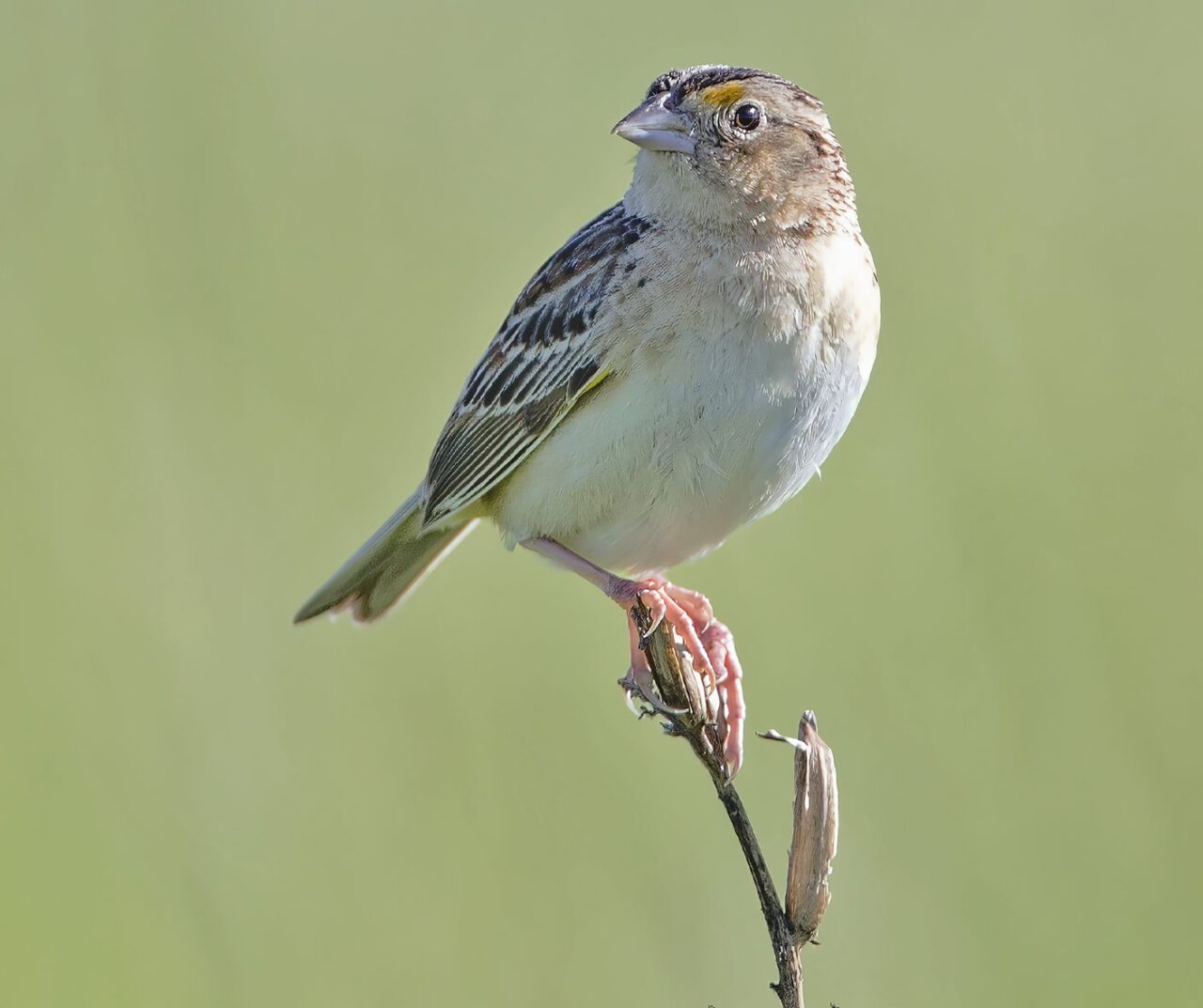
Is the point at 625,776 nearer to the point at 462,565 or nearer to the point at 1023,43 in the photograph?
the point at 462,565

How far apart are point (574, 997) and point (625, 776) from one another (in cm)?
72

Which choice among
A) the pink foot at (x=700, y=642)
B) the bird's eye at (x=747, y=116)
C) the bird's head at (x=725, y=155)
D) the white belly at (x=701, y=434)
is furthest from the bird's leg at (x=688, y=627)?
the bird's eye at (x=747, y=116)

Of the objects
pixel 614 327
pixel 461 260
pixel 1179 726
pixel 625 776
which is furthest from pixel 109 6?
pixel 1179 726

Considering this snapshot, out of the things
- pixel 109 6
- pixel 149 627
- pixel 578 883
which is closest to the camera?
pixel 578 883

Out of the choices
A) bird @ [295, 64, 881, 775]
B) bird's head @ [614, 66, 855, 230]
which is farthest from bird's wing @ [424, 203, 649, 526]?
bird's head @ [614, 66, 855, 230]

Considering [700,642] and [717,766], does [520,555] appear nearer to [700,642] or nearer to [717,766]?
[700,642]

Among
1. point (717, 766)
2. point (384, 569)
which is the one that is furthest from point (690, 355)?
point (384, 569)

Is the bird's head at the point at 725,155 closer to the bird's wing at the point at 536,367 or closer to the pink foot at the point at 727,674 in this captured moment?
the bird's wing at the point at 536,367

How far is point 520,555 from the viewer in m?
6.34

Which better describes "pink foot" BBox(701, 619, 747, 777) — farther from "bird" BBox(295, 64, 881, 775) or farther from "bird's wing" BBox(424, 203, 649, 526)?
"bird's wing" BBox(424, 203, 649, 526)

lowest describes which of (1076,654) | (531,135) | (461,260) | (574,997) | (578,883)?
(574,997)

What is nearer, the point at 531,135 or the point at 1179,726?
the point at 1179,726

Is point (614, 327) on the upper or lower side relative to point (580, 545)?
upper

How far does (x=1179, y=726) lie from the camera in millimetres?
5492
